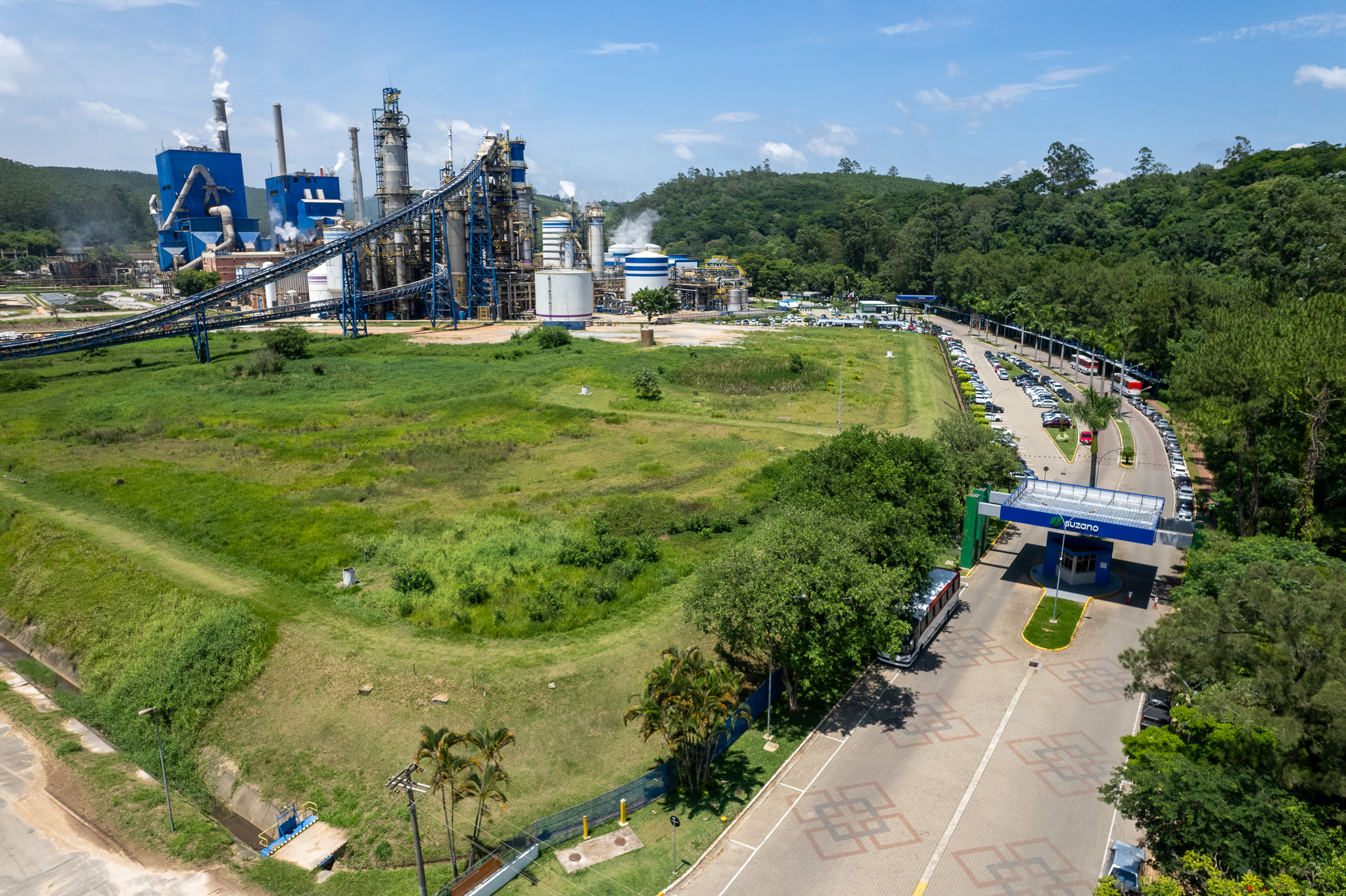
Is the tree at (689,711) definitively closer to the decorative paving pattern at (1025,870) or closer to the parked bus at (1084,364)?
the decorative paving pattern at (1025,870)

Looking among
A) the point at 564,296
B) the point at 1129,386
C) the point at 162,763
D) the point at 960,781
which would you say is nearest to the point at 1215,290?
the point at 1129,386

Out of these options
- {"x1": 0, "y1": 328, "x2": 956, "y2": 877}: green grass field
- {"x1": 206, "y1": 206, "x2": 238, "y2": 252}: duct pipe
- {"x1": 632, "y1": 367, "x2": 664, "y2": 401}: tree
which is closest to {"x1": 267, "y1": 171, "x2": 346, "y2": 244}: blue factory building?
{"x1": 206, "y1": 206, "x2": 238, "y2": 252}: duct pipe

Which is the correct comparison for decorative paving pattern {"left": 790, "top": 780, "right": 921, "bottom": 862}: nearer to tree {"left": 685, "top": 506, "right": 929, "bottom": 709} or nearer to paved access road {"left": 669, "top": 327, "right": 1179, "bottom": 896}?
paved access road {"left": 669, "top": 327, "right": 1179, "bottom": 896}

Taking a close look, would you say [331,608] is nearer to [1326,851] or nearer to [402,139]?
[1326,851]

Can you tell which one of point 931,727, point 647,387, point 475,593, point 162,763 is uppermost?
point 647,387

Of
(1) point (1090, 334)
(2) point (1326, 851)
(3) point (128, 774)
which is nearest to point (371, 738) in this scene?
(3) point (128, 774)

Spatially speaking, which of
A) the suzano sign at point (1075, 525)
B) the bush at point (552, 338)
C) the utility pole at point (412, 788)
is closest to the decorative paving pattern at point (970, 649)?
the suzano sign at point (1075, 525)

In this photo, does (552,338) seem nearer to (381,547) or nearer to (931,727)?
(381,547)
